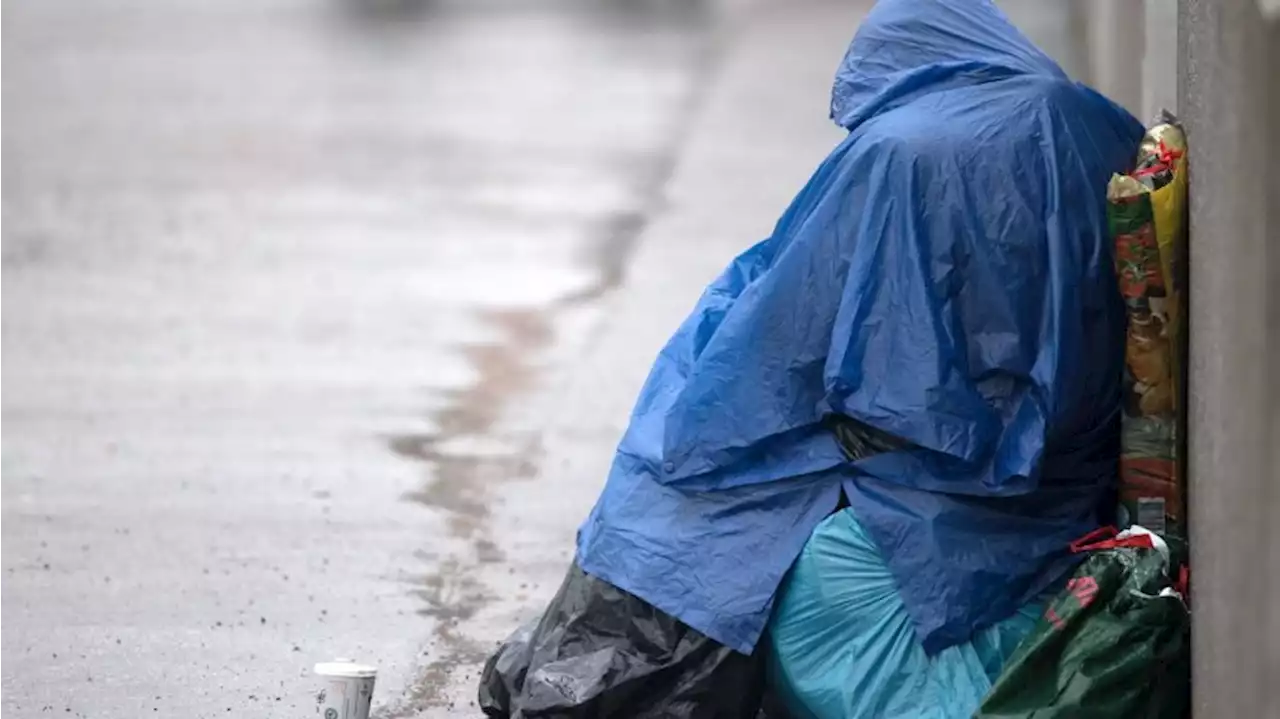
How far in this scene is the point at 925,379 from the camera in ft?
12.5

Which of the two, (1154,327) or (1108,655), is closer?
(1108,655)

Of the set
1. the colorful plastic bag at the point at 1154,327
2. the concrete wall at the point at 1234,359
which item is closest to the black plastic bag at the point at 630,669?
the colorful plastic bag at the point at 1154,327

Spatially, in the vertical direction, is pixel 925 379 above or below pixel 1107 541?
above

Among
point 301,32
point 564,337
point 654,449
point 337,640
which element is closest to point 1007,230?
point 654,449

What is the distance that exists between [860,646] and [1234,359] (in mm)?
1305

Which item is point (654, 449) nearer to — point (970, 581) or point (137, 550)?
point (970, 581)

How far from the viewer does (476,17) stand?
55.2 ft

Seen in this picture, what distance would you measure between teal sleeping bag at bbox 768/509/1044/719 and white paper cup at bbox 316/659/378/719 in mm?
837

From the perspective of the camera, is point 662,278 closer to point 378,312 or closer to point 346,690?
point 378,312

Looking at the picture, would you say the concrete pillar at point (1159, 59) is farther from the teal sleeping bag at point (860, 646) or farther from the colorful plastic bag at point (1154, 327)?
the teal sleeping bag at point (860, 646)

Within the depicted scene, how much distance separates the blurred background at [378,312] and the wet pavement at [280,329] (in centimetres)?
2

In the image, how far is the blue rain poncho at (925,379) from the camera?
3809 mm

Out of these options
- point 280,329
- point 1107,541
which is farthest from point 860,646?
point 280,329

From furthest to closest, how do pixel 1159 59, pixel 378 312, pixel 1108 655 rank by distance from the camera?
pixel 378 312 → pixel 1159 59 → pixel 1108 655
